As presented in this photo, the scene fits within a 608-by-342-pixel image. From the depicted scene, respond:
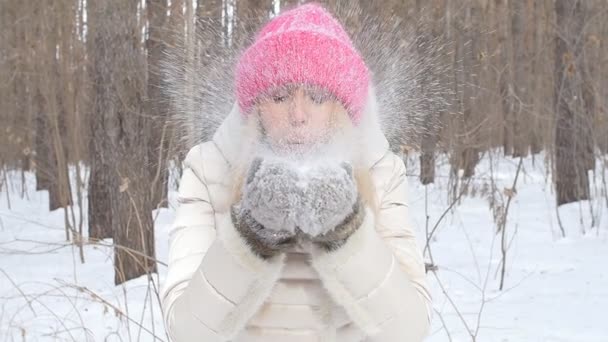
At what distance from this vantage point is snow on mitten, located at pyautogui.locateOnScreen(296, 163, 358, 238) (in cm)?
93

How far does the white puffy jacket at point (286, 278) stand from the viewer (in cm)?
106

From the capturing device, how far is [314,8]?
1431 millimetres

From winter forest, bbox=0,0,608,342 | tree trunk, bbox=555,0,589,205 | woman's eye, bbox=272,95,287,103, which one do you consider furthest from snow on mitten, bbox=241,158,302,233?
tree trunk, bbox=555,0,589,205

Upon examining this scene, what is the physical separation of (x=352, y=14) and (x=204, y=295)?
39.9 inches

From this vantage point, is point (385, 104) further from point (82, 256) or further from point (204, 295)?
point (82, 256)

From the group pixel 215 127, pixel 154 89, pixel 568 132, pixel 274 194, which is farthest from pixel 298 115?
pixel 568 132

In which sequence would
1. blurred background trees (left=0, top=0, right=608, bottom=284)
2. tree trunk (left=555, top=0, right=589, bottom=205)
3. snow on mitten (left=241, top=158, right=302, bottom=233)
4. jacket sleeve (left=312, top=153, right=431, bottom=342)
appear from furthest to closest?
tree trunk (left=555, top=0, right=589, bottom=205) → blurred background trees (left=0, top=0, right=608, bottom=284) → jacket sleeve (left=312, top=153, right=431, bottom=342) → snow on mitten (left=241, top=158, right=302, bottom=233)

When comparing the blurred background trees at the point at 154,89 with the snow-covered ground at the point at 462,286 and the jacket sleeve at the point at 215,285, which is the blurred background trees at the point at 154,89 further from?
the jacket sleeve at the point at 215,285

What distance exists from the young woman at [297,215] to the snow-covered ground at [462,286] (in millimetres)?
1131

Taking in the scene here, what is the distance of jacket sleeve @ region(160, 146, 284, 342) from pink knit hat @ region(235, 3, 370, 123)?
268 mm

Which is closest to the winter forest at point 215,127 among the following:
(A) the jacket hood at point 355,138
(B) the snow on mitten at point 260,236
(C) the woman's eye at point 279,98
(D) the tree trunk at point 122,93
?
(D) the tree trunk at point 122,93

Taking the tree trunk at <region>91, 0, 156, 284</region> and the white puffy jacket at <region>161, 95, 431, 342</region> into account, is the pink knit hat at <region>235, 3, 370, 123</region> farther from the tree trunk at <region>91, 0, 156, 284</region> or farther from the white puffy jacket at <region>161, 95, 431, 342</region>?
the tree trunk at <region>91, 0, 156, 284</region>

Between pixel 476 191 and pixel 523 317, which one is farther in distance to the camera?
pixel 476 191

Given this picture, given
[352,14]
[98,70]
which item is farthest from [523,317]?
[98,70]
